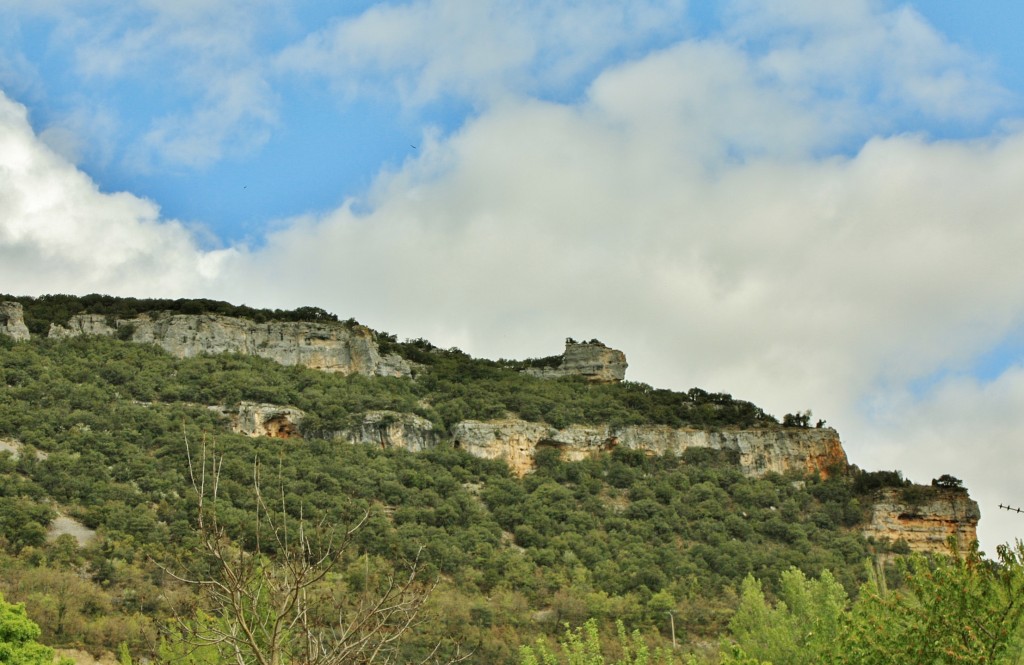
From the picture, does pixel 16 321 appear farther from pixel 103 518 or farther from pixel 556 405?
Answer: pixel 556 405

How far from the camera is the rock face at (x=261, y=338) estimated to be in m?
73.2

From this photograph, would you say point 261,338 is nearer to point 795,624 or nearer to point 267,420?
point 267,420

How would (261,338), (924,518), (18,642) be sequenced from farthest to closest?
(261,338) < (924,518) < (18,642)

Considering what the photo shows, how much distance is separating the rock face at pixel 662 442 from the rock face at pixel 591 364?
1265 centimetres

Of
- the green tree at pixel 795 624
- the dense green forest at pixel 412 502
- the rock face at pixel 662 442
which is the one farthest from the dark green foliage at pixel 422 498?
the green tree at pixel 795 624

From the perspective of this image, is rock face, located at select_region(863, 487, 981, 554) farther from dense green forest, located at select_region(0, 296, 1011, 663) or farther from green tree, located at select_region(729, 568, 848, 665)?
green tree, located at select_region(729, 568, 848, 665)

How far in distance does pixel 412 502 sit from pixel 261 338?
74.3 feet

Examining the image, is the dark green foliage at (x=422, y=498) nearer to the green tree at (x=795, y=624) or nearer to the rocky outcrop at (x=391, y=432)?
the rocky outcrop at (x=391, y=432)

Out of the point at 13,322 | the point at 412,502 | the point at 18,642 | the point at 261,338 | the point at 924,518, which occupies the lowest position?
the point at 18,642

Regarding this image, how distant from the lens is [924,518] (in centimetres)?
6781

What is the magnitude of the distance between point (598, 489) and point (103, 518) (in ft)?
A: 102

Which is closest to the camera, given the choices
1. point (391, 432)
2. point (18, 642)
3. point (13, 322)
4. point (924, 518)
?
point (18, 642)

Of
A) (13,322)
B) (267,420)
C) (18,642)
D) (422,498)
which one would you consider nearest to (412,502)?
(422,498)

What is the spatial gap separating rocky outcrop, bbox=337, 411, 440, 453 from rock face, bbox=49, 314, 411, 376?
8578 millimetres
